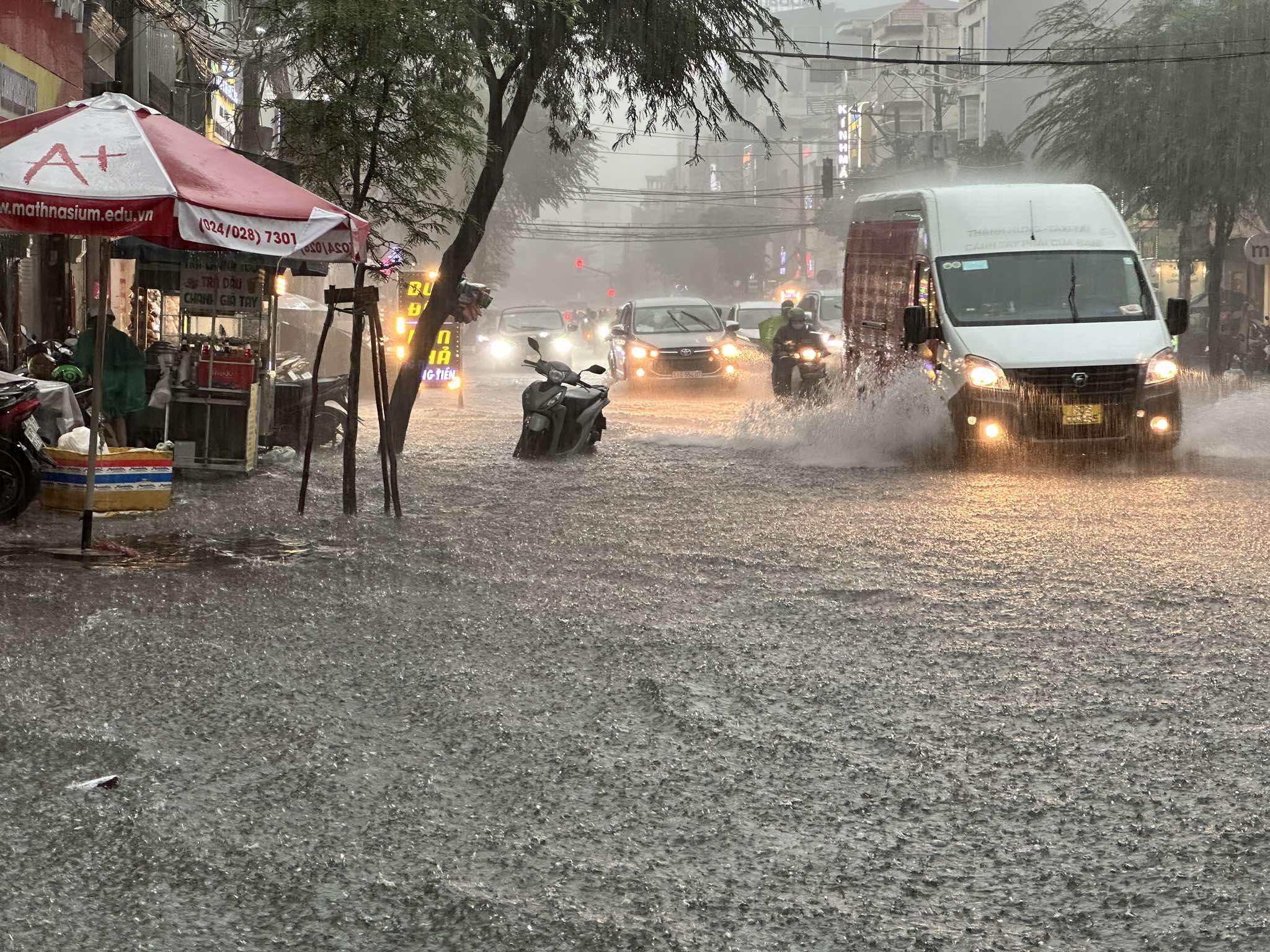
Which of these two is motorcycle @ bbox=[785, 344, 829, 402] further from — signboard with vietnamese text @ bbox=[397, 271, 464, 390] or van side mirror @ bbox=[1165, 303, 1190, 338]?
van side mirror @ bbox=[1165, 303, 1190, 338]

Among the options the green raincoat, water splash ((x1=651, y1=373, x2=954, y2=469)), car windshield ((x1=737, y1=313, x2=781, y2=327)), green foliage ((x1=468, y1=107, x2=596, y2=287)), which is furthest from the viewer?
green foliage ((x1=468, y1=107, x2=596, y2=287))

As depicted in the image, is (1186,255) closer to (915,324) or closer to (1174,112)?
(1174,112)

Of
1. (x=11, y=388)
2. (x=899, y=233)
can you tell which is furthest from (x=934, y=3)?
(x=11, y=388)

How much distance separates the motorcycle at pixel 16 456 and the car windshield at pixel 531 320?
3258 centimetres

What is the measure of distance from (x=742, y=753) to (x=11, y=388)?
24.1ft

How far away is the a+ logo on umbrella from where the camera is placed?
959 centimetres

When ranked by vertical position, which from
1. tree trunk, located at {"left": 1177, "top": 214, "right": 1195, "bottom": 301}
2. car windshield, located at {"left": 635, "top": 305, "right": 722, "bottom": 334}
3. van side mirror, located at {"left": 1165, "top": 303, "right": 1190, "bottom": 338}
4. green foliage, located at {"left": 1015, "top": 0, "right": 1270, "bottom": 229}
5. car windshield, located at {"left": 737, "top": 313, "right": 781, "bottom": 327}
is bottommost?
van side mirror, located at {"left": 1165, "top": 303, "right": 1190, "bottom": 338}

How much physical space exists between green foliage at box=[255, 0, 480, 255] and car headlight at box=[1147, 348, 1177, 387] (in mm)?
6510

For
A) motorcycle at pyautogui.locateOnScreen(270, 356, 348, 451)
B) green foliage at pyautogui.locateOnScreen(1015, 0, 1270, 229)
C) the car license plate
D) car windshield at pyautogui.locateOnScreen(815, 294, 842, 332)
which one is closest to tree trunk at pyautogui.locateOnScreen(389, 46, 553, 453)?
motorcycle at pyautogui.locateOnScreen(270, 356, 348, 451)

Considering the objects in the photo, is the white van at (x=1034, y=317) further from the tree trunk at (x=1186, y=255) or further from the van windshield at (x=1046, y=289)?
the tree trunk at (x=1186, y=255)

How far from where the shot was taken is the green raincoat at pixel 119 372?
14.0 m

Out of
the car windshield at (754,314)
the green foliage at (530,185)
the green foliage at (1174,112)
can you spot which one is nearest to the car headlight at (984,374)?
the green foliage at (1174,112)

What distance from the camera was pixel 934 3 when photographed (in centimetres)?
12850

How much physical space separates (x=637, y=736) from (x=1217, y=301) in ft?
115
